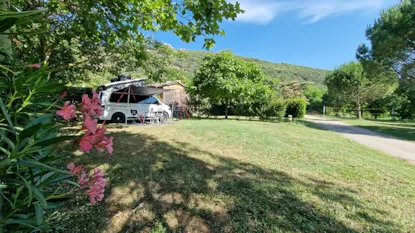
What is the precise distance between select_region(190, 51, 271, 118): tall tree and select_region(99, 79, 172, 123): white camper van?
12.9 feet

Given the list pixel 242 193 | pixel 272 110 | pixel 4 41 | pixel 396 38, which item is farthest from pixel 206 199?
pixel 396 38

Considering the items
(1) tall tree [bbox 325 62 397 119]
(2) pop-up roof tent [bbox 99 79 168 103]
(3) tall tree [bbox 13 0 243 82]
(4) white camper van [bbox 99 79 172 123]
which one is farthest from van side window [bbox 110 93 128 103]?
(1) tall tree [bbox 325 62 397 119]

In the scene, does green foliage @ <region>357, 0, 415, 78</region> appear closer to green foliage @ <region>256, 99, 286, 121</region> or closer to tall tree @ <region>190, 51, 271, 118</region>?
green foliage @ <region>256, 99, 286, 121</region>

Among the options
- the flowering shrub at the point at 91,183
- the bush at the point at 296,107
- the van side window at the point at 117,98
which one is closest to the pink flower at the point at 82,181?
the flowering shrub at the point at 91,183

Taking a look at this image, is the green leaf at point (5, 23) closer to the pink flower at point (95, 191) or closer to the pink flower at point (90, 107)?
the pink flower at point (90, 107)

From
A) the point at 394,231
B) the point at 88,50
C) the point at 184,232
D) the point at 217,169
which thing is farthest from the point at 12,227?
the point at 88,50

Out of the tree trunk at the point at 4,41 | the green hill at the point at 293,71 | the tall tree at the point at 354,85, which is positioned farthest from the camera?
the green hill at the point at 293,71

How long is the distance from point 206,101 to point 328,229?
13790mm

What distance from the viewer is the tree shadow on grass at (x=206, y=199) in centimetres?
210

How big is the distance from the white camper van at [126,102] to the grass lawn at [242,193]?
4.83 metres

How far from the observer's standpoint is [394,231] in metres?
2.19

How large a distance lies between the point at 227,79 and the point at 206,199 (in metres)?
10.5

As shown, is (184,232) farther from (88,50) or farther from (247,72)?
(247,72)

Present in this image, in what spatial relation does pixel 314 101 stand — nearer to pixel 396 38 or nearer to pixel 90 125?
pixel 396 38
